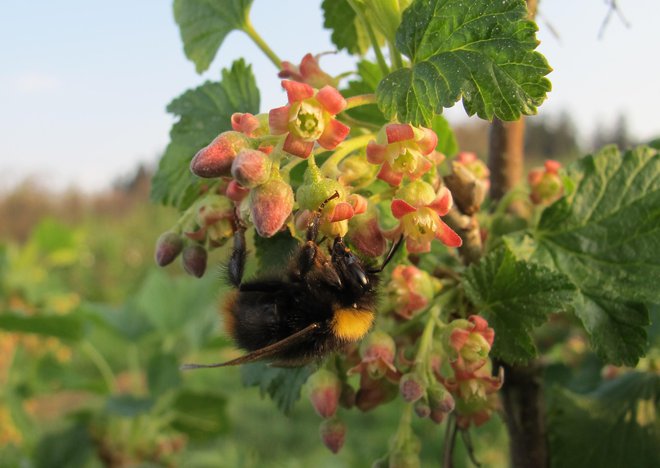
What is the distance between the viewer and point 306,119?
→ 834mm

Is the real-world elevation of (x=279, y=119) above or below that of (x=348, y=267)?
above

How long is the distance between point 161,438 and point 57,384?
0.62 metres

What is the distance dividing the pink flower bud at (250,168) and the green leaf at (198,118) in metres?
0.34

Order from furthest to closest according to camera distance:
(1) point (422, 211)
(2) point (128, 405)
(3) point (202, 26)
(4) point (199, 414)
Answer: (4) point (199, 414), (2) point (128, 405), (3) point (202, 26), (1) point (422, 211)

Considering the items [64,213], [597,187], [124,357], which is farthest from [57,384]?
[64,213]

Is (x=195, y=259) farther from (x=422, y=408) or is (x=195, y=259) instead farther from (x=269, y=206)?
(x=422, y=408)

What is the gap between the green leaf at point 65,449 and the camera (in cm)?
262

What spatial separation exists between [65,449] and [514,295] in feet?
7.19

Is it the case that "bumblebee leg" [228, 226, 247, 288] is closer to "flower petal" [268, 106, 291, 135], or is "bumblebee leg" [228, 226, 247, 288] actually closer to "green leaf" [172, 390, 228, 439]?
"flower petal" [268, 106, 291, 135]

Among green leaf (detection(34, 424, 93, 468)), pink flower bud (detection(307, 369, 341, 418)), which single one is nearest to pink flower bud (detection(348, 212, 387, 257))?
pink flower bud (detection(307, 369, 341, 418))

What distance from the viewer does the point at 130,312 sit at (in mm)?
2898

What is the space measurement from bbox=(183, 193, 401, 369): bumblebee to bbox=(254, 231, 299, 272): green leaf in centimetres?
3

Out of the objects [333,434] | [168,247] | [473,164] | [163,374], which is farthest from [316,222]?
[163,374]

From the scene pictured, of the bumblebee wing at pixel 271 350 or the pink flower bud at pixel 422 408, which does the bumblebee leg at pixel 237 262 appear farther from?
the pink flower bud at pixel 422 408
